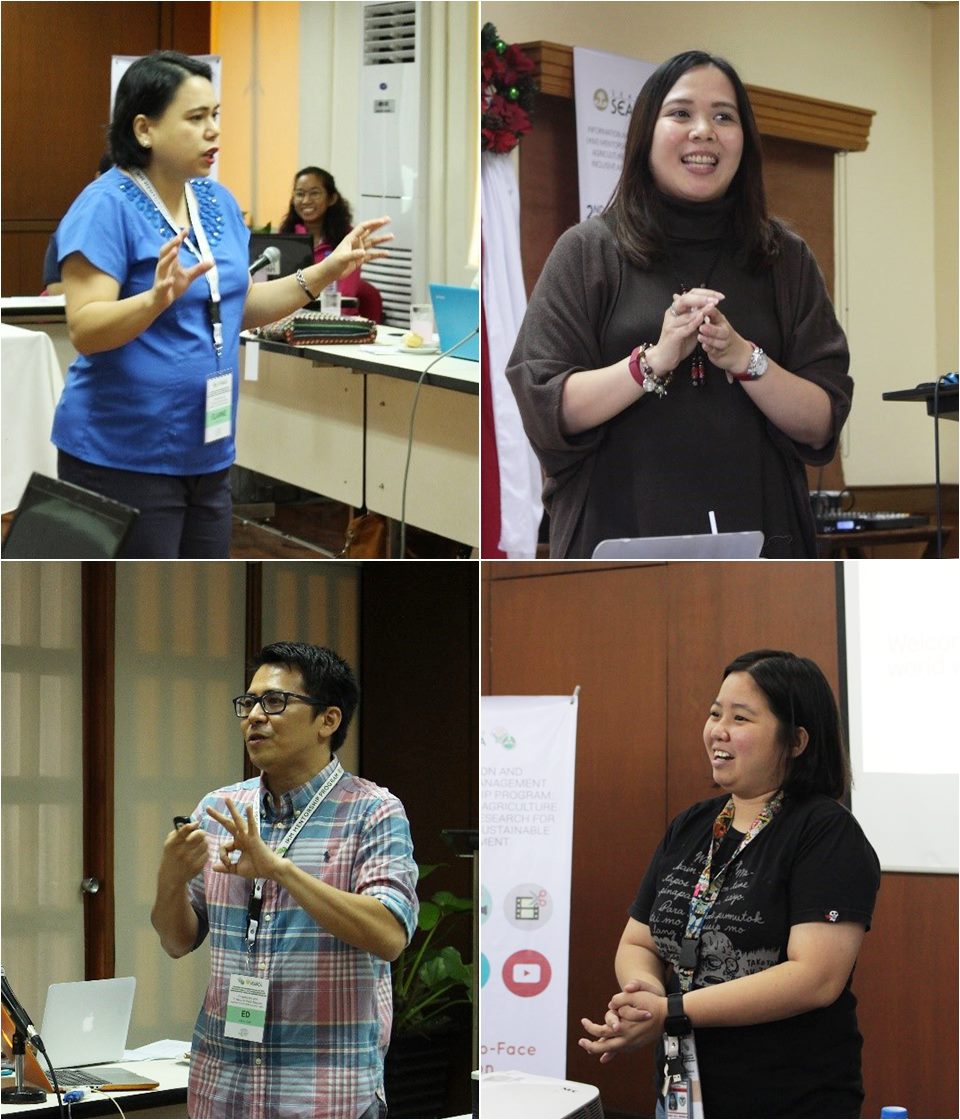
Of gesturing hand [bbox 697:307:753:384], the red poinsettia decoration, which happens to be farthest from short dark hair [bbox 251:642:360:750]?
the red poinsettia decoration

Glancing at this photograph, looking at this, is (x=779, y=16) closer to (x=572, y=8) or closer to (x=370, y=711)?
(x=572, y=8)

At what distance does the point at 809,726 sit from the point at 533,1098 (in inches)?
34.7

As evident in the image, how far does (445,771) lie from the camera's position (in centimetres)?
277

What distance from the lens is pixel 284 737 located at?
2.23 metres

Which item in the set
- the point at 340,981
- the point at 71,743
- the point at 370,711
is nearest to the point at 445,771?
the point at 370,711

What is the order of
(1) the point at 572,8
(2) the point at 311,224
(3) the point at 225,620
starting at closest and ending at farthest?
1. (1) the point at 572,8
2. (3) the point at 225,620
3. (2) the point at 311,224

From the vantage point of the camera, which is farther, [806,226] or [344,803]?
[806,226]

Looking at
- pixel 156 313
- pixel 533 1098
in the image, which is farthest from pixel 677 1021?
pixel 156 313

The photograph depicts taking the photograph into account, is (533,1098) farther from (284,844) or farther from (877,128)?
(877,128)

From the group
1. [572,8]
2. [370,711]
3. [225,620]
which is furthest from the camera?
[370,711]

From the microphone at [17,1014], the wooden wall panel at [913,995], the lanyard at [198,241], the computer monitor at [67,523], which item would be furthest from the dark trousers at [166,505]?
the wooden wall panel at [913,995]

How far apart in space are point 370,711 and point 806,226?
139cm

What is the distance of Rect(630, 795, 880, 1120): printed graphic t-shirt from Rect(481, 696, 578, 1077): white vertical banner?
0.36m

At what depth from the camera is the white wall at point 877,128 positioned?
7.79 feet
